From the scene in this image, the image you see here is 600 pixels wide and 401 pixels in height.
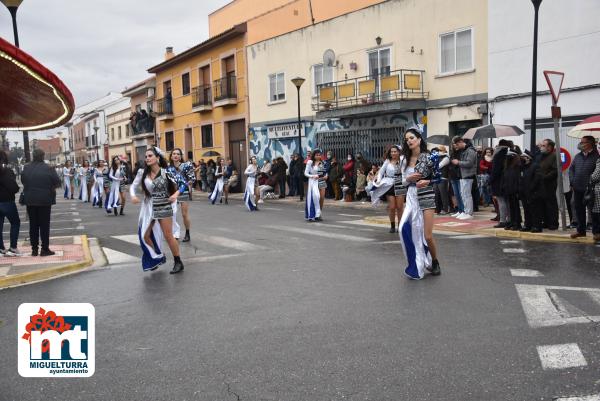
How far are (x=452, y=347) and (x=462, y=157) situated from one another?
32.0 ft

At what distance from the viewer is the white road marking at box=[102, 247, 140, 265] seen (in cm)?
984

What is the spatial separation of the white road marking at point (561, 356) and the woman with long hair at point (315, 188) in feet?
34.1

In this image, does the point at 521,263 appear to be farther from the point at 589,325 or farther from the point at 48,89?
the point at 48,89

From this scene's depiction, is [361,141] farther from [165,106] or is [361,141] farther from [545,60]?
[165,106]

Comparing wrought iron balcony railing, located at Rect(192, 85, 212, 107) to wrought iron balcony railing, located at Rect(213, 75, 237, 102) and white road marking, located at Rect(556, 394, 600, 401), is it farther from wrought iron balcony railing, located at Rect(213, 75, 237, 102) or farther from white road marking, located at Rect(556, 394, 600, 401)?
white road marking, located at Rect(556, 394, 600, 401)

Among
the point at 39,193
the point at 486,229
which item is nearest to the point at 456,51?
the point at 486,229

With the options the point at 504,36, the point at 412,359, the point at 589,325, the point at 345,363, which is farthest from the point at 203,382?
the point at 504,36

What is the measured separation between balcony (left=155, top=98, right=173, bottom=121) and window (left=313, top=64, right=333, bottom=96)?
1620 cm

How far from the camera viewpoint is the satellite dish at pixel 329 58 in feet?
79.3

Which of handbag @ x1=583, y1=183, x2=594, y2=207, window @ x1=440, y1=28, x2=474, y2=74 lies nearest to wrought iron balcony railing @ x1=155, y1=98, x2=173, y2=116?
window @ x1=440, y1=28, x2=474, y2=74

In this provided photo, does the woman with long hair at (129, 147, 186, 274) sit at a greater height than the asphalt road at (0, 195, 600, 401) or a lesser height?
greater

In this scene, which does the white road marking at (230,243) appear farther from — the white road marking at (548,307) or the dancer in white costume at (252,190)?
the dancer in white costume at (252,190)

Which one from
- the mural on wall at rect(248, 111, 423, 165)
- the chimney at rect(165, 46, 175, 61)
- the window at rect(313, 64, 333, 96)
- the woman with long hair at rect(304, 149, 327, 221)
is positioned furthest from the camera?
the chimney at rect(165, 46, 175, 61)

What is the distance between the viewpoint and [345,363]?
14.9ft
